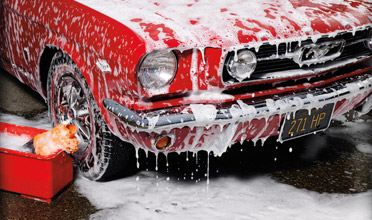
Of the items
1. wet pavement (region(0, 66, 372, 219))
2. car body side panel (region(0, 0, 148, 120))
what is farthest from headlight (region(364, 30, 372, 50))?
car body side panel (region(0, 0, 148, 120))

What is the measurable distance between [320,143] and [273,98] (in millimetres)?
1282

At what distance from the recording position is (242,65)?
8.37ft

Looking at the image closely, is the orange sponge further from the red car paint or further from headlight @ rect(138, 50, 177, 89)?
headlight @ rect(138, 50, 177, 89)

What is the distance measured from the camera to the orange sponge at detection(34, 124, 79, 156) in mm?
2771

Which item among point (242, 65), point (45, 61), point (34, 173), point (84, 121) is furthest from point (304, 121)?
point (45, 61)

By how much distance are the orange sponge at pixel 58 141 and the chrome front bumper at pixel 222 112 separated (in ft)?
1.16

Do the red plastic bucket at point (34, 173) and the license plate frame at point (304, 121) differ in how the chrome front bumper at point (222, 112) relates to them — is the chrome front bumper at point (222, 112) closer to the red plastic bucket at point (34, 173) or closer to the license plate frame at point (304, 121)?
the license plate frame at point (304, 121)

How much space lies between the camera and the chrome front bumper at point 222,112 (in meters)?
2.40

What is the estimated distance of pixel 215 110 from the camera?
2.47m

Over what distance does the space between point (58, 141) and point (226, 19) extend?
1.16m

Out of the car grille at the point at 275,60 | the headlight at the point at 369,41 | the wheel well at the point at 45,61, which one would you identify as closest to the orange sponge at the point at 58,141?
the wheel well at the point at 45,61

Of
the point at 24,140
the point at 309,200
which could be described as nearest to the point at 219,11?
the point at 309,200

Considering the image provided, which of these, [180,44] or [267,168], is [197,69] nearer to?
[180,44]

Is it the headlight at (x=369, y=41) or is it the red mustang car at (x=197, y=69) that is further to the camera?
the headlight at (x=369, y=41)
